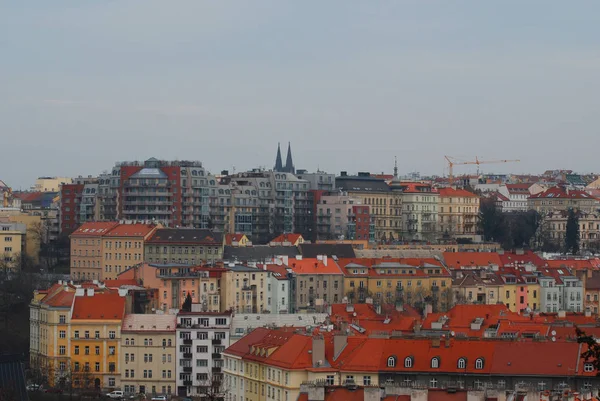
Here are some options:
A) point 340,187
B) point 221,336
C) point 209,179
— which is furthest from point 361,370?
point 340,187

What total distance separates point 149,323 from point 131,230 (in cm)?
3635

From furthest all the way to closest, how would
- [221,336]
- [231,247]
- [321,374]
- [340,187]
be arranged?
[340,187] → [231,247] → [221,336] → [321,374]

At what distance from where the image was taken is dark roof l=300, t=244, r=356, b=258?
123 m

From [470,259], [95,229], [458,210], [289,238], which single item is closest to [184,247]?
[95,229]

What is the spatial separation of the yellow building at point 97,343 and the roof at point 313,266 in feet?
86.5

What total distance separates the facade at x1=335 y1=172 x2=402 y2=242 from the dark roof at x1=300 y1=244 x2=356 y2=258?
110 feet

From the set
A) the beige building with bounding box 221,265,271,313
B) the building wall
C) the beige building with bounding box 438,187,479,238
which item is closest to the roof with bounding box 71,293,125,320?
the building wall

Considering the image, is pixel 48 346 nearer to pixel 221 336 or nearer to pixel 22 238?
pixel 221 336

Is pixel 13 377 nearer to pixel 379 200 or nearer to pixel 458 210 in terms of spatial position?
pixel 379 200

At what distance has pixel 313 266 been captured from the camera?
114125mm

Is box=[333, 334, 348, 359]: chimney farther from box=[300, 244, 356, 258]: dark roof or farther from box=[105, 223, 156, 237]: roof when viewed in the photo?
box=[105, 223, 156, 237]: roof

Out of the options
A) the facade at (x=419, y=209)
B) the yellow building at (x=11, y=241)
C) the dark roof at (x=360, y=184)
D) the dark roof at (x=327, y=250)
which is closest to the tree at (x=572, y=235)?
the facade at (x=419, y=209)

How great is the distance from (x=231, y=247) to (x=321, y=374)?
55.1 meters

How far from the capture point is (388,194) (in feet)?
538
